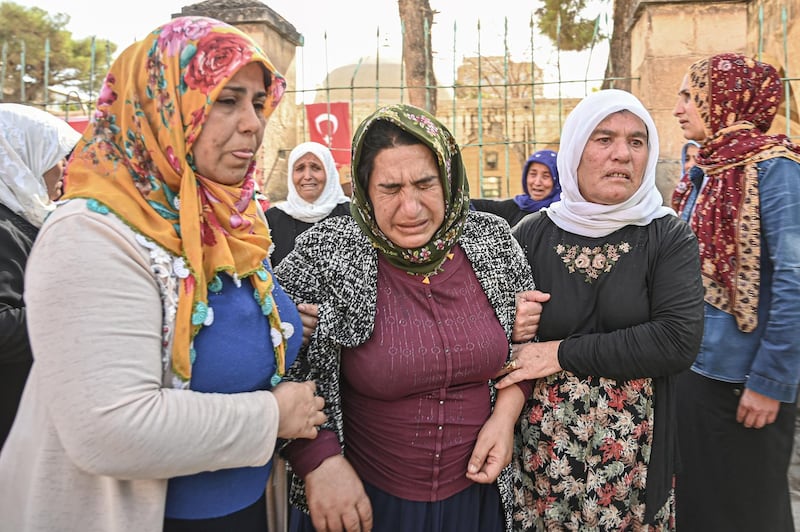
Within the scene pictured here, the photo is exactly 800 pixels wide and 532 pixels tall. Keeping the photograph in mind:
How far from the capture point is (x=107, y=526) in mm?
1187

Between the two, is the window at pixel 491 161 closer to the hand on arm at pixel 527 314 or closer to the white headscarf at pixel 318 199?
the white headscarf at pixel 318 199

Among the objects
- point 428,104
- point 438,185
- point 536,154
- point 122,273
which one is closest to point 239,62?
point 122,273

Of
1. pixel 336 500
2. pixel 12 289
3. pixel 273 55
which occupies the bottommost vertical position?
pixel 336 500

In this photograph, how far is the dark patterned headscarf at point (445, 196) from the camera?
5.54ft

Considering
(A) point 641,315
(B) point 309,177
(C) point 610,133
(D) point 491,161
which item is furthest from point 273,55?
(D) point 491,161

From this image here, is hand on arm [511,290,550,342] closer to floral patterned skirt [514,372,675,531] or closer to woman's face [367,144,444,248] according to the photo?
floral patterned skirt [514,372,675,531]

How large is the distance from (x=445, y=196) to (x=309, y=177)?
134 inches

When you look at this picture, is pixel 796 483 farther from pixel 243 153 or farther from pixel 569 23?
pixel 569 23

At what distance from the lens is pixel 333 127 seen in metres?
5.76

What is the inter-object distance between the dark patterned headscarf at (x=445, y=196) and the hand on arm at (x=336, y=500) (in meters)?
0.63

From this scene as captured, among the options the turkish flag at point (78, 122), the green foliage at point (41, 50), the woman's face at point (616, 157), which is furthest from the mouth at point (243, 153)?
the green foliage at point (41, 50)

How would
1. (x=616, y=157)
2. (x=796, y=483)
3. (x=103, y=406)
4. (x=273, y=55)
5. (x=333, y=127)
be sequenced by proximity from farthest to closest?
(x=333, y=127) < (x=273, y=55) < (x=796, y=483) < (x=616, y=157) < (x=103, y=406)

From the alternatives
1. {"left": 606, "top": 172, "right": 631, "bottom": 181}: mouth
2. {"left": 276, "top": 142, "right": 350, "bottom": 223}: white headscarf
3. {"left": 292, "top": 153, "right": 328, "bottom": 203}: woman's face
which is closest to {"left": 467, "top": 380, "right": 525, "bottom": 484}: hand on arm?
{"left": 606, "top": 172, "right": 631, "bottom": 181}: mouth

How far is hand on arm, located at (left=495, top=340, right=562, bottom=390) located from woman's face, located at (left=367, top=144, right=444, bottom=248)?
19.4 inches
